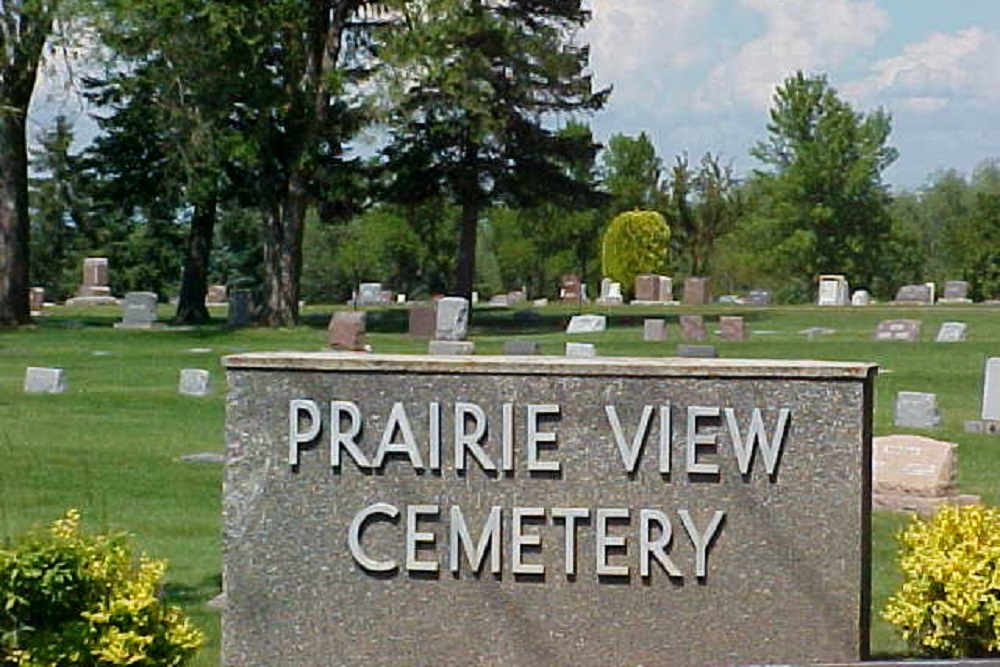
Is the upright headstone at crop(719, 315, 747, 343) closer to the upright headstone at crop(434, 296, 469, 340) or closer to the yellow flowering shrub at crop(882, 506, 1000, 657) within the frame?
the upright headstone at crop(434, 296, 469, 340)

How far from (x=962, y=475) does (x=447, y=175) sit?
2981 centimetres

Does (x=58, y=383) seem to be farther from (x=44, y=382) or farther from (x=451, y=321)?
(x=451, y=321)

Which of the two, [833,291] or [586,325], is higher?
[833,291]

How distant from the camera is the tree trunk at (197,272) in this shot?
4544cm

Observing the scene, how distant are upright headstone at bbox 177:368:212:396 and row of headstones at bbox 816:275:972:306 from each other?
34950mm

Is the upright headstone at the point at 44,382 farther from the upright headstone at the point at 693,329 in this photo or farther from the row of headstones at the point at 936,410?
the upright headstone at the point at 693,329

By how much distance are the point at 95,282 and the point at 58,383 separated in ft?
144

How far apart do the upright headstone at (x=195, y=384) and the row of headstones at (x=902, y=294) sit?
35.0 meters

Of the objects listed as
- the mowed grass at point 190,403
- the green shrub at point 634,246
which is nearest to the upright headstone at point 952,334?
the mowed grass at point 190,403

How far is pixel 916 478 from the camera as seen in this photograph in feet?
41.5

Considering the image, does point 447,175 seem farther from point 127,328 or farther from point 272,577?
point 272,577

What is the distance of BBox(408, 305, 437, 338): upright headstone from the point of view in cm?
3672

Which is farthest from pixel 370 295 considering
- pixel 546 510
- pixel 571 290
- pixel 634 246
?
pixel 546 510

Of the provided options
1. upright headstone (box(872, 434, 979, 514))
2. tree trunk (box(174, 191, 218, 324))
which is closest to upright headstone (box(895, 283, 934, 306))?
tree trunk (box(174, 191, 218, 324))
